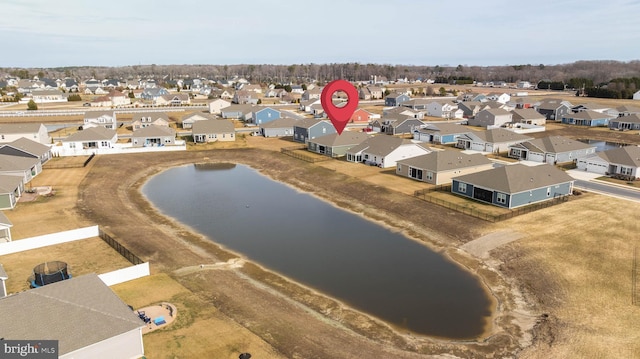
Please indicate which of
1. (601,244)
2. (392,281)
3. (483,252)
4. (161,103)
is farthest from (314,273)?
(161,103)

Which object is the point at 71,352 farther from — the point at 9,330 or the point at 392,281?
the point at 392,281

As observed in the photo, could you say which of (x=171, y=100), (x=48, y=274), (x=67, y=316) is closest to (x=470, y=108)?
(x=171, y=100)

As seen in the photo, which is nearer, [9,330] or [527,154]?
[9,330]

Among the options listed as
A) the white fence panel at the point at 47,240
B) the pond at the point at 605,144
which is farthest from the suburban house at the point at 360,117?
the white fence panel at the point at 47,240

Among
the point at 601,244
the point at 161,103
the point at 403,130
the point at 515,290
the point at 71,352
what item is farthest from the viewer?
the point at 161,103

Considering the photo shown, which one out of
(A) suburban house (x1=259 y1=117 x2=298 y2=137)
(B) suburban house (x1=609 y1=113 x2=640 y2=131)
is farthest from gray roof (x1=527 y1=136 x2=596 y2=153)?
(A) suburban house (x1=259 y1=117 x2=298 y2=137)

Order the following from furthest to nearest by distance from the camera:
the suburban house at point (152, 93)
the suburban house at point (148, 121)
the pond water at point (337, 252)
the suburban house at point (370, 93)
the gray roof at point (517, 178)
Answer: the suburban house at point (370, 93), the suburban house at point (152, 93), the suburban house at point (148, 121), the gray roof at point (517, 178), the pond water at point (337, 252)

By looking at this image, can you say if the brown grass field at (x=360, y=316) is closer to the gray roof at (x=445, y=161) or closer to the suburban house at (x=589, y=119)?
the gray roof at (x=445, y=161)
